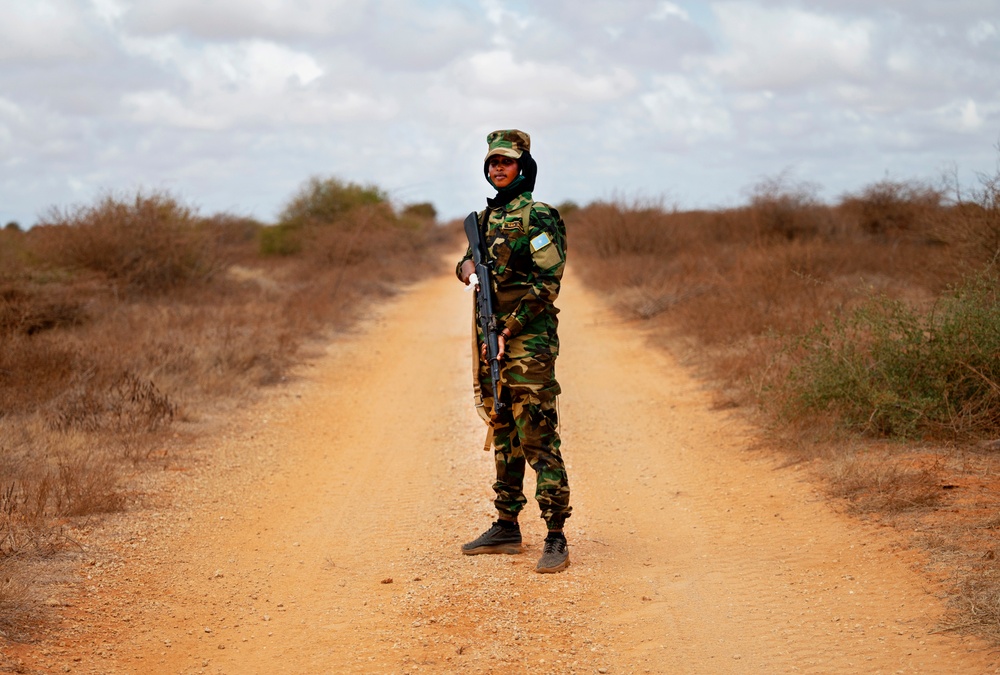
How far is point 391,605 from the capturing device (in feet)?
14.0

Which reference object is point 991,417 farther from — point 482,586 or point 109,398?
point 109,398

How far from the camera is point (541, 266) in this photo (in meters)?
4.48

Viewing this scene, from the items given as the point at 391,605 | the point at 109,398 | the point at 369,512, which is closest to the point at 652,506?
the point at 369,512

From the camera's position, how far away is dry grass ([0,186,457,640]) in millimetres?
5641

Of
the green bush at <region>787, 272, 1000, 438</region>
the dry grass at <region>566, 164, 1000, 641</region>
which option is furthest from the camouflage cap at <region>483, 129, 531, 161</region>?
the green bush at <region>787, 272, 1000, 438</region>

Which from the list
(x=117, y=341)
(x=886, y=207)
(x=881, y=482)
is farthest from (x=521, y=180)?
(x=886, y=207)

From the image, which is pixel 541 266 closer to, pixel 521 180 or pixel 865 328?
pixel 521 180

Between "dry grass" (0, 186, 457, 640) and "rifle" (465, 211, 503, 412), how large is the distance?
220 cm

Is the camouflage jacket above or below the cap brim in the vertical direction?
below

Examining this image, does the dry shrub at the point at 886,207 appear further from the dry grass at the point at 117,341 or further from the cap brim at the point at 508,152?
the cap brim at the point at 508,152

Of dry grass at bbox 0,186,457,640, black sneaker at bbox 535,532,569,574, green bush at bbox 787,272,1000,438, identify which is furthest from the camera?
green bush at bbox 787,272,1000,438

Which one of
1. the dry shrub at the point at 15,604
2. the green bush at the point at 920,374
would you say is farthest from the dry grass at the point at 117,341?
the green bush at the point at 920,374

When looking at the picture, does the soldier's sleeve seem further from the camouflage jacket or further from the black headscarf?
the black headscarf

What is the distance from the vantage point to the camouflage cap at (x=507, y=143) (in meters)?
4.51
